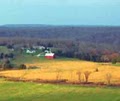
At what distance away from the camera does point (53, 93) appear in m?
42.0

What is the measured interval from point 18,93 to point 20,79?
409 inches

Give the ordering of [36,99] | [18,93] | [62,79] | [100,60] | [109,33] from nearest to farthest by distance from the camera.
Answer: [36,99], [18,93], [62,79], [100,60], [109,33]

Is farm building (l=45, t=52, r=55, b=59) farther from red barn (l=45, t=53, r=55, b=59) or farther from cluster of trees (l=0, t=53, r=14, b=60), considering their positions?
cluster of trees (l=0, t=53, r=14, b=60)

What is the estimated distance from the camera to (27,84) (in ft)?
157

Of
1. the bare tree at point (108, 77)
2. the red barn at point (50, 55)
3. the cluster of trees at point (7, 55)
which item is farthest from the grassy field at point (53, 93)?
the red barn at point (50, 55)

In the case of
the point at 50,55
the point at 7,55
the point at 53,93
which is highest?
the point at 50,55

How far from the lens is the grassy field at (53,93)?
130ft

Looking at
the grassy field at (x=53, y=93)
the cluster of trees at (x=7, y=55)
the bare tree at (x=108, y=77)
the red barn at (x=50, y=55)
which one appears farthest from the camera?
the red barn at (x=50, y=55)

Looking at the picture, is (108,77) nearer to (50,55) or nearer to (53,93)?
(53,93)

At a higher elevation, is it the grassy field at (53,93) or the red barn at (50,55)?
the red barn at (50,55)

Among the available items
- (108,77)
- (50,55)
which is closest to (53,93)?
(108,77)

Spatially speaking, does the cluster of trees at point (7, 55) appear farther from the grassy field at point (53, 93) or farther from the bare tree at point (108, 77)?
the grassy field at point (53, 93)

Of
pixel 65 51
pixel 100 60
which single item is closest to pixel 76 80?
pixel 100 60

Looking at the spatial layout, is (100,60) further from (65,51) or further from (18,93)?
(18,93)
